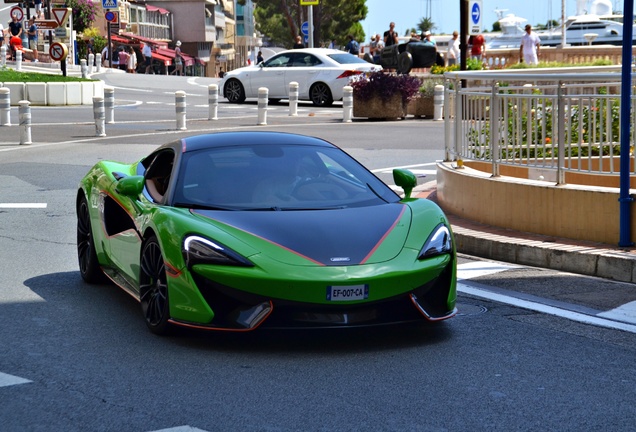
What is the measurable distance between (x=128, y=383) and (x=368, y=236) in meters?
1.70

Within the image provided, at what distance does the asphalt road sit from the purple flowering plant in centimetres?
1956

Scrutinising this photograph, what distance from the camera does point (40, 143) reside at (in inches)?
925

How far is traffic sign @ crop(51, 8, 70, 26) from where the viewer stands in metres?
40.5

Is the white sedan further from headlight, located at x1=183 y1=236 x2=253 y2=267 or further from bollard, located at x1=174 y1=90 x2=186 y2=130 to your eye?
headlight, located at x1=183 y1=236 x2=253 y2=267

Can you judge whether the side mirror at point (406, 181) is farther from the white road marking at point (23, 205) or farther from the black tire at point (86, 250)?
the white road marking at point (23, 205)

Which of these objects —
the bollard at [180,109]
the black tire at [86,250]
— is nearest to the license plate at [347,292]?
the black tire at [86,250]

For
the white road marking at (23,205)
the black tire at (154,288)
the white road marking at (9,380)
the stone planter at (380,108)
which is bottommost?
the white road marking at (9,380)

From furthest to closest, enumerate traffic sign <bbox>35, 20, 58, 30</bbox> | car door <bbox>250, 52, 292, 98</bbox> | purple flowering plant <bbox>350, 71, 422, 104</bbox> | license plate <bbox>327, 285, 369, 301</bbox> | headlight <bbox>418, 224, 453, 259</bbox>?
traffic sign <bbox>35, 20, 58, 30</bbox>
car door <bbox>250, 52, 292, 98</bbox>
purple flowering plant <bbox>350, 71, 422, 104</bbox>
headlight <bbox>418, 224, 453, 259</bbox>
license plate <bbox>327, 285, 369, 301</bbox>

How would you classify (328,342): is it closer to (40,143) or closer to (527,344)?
(527,344)

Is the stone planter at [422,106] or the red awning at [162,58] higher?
the red awning at [162,58]

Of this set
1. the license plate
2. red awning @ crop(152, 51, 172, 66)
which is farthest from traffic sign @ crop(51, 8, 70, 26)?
red awning @ crop(152, 51, 172, 66)

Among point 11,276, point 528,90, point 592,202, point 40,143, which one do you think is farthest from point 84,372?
point 40,143

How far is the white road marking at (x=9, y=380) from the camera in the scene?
638cm

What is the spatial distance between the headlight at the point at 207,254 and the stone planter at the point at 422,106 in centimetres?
2390
